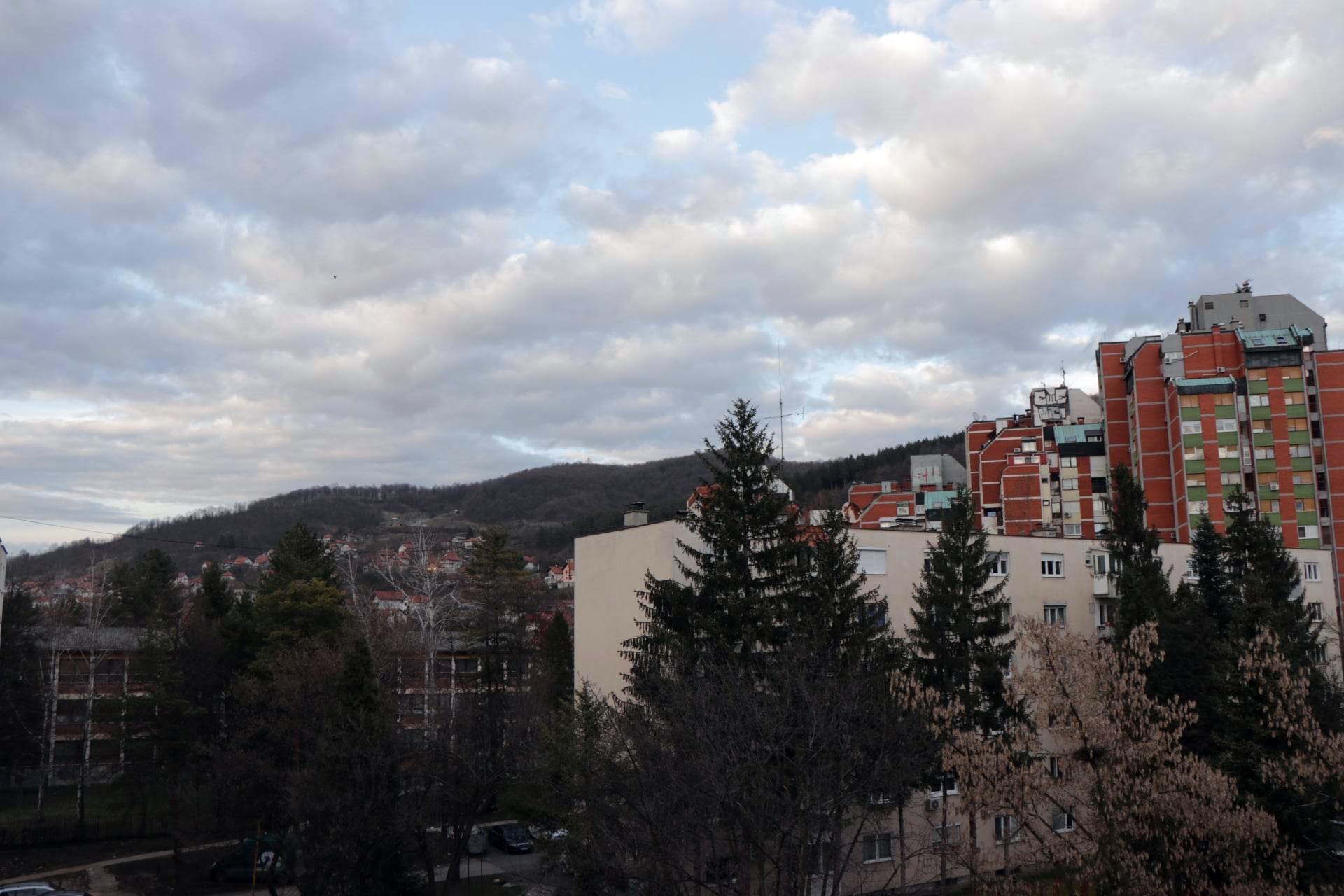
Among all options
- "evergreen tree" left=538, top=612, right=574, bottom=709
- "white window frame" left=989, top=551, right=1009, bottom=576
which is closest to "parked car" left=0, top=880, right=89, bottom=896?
"evergreen tree" left=538, top=612, right=574, bottom=709

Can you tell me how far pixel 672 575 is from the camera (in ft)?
122

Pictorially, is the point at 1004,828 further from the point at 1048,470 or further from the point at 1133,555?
the point at 1048,470

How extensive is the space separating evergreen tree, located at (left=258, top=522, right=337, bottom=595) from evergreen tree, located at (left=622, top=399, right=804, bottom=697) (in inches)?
986

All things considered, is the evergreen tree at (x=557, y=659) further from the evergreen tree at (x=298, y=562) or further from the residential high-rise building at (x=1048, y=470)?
the residential high-rise building at (x=1048, y=470)

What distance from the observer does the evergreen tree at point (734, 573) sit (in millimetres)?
30156

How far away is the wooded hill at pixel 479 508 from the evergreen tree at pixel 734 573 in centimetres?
8788

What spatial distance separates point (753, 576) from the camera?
1265 inches

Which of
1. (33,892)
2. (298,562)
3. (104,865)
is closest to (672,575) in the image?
(33,892)

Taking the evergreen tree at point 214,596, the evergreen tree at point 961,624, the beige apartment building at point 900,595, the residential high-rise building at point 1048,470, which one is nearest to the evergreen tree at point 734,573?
the beige apartment building at point 900,595

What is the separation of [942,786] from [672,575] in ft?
39.1

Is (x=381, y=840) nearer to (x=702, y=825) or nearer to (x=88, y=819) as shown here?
(x=702, y=825)

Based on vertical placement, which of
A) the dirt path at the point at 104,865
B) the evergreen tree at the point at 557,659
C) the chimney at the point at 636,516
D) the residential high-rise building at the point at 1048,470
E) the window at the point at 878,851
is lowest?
the dirt path at the point at 104,865

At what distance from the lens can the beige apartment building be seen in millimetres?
35938

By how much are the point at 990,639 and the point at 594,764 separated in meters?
17.6
